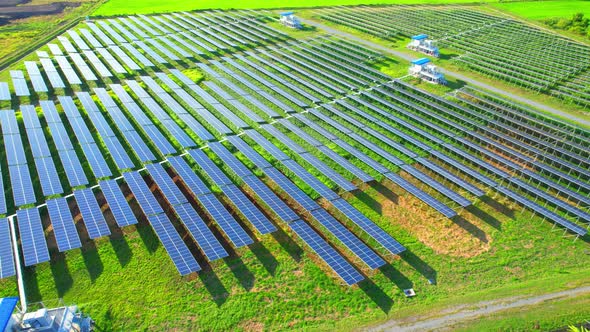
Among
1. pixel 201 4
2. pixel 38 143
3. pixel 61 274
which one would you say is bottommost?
pixel 61 274

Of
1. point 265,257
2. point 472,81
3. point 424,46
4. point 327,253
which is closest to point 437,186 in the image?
point 327,253

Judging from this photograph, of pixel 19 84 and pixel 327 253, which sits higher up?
pixel 19 84

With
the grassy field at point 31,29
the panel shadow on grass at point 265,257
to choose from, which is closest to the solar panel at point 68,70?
the grassy field at point 31,29

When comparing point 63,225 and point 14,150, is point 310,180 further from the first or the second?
point 14,150

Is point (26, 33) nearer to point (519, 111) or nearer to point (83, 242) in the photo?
point (83, 242)

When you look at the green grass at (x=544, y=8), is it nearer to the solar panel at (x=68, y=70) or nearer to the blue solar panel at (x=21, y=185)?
the solar panel at (x=68, y=70)

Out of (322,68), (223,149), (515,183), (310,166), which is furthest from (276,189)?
(322,68)
